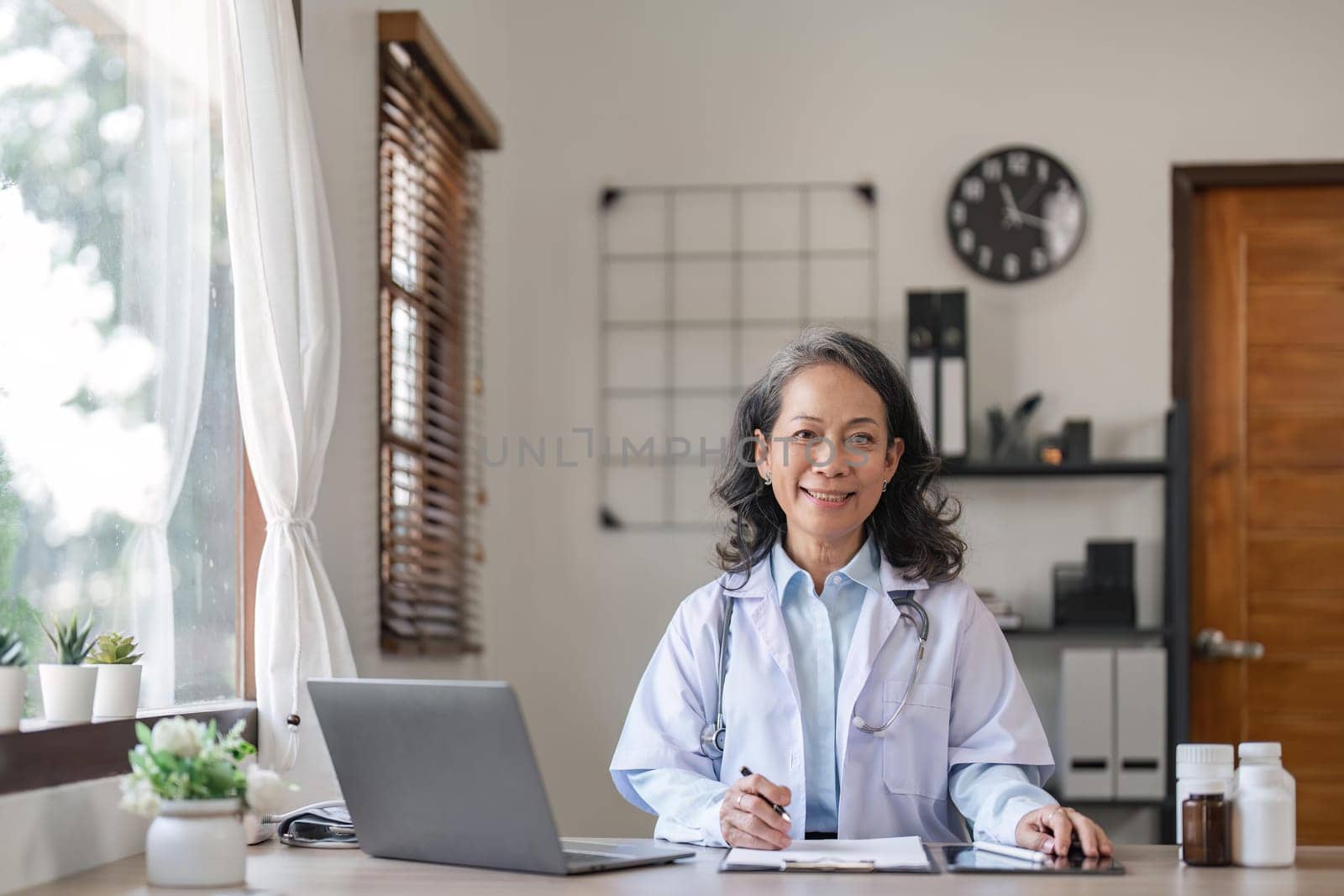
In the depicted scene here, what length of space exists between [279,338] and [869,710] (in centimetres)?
103

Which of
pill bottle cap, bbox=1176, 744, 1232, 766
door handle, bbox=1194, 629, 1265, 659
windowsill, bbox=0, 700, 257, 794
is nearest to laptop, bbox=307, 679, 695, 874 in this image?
windowsill, bbox=0, 700, 257, 794

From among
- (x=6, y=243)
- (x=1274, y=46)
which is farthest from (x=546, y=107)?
(x=6, y=243)

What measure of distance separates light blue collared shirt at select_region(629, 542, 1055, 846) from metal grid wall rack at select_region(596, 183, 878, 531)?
195 centimetres

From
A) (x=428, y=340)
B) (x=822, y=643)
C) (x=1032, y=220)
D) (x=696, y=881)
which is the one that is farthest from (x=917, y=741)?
(x=1032, y=220)

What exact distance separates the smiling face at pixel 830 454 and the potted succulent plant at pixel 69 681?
0.92m

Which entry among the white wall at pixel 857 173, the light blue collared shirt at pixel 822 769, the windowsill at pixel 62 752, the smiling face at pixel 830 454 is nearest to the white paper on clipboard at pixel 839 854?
the light blue collared shirt at pixel 822 769

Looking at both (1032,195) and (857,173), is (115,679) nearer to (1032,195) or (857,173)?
(857,173)

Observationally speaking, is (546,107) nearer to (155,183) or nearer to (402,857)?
(155,183)

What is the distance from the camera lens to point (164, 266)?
215cm

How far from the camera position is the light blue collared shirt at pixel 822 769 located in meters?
1.81

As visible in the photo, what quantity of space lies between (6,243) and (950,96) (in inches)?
112

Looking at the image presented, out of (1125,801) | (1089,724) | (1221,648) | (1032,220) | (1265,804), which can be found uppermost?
(1032,220)

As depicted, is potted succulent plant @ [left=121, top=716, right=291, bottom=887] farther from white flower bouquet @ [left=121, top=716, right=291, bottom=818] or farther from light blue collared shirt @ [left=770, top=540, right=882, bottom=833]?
light blue collared shirt @ [left=770, top=540, right=882, bottom=833]

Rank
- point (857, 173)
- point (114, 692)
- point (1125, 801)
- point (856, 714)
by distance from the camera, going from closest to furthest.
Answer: point (114, 692) < point (856, 714) < point (1125, 801) < point (857, 173)
